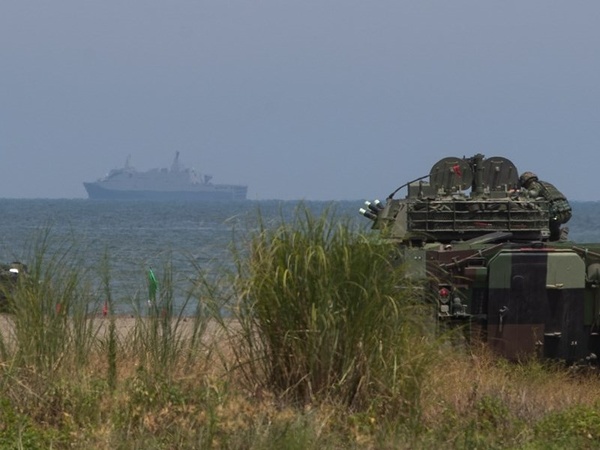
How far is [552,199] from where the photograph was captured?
16203 millimetres

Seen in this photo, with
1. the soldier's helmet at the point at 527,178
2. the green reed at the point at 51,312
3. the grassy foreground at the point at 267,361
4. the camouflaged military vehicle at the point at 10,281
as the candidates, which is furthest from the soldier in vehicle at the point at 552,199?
the green reed at the point at 51,312

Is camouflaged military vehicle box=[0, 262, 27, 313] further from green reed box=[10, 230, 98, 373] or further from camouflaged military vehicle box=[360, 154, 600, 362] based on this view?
camouflaged military vehicle box=[360, 154, 600, 362]

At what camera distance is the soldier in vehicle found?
1619cm

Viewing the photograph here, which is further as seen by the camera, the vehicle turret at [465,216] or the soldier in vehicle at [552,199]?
the soldier in vehicle at [552,199]

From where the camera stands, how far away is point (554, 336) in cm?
1377

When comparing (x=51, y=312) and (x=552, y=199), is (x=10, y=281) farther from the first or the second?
(x=552, y=199)

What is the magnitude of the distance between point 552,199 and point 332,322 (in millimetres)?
7406

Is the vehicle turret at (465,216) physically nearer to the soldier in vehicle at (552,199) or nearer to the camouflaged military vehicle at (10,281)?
the soldier in vehicle at (552,199)

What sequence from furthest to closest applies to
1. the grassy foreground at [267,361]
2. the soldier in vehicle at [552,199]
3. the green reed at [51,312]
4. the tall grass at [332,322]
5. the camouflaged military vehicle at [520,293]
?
the soldier in vehicle at [552,199] < the camouflaged military vehicle at [520,293] < the green reed at [51,312] < the tall grass at [332,322] < the grassy foreground at [267,361]

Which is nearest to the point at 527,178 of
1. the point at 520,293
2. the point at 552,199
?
the point at 552,199

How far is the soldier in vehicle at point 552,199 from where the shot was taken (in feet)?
53.1

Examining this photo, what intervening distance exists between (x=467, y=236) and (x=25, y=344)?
6.98 metres

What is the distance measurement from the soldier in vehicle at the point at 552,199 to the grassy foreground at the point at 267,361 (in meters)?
6.16

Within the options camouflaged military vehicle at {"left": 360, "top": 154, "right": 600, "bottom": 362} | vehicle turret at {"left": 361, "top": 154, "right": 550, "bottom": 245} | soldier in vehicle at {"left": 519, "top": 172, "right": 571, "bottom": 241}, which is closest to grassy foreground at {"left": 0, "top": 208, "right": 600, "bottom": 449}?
camouflaged military vehicle at {"left": 360, "top": 154, "right": 600, "bottom": 362}
